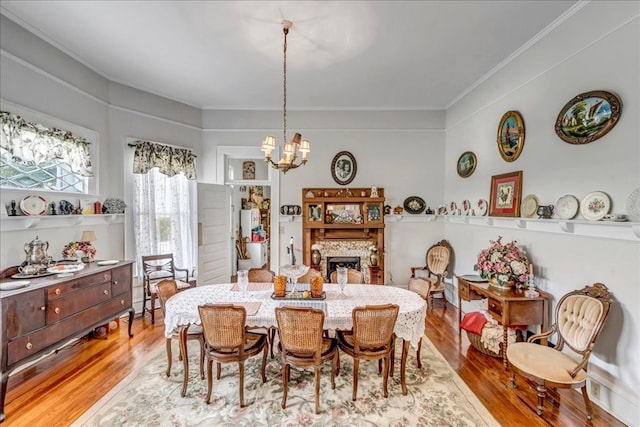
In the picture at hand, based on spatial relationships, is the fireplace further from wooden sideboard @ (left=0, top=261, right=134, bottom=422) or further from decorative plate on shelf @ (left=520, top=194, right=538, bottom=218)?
wooden sideboard @ (left=0, top=261, right=134, bottom=422)

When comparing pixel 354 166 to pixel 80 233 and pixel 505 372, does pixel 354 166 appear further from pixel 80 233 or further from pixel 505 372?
pixel 80 233

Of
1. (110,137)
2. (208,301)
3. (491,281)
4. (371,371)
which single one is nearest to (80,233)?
(110,137)

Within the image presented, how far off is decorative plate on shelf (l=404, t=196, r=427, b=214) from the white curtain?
3901 millimetres

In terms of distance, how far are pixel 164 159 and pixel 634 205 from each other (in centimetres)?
545

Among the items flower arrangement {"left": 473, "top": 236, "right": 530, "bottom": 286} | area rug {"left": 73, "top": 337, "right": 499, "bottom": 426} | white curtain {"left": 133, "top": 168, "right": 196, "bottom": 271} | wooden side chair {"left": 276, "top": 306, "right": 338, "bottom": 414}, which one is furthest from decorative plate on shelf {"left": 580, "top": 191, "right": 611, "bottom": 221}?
white curtain {"left": 133, "top": 168, "right": 196, "bottom": 271}

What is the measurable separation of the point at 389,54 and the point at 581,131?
82.4 inches

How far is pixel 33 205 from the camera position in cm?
289

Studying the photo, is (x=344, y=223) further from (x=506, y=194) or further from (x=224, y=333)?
(x=224, y=333)

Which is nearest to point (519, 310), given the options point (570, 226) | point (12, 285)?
point (570, 226)

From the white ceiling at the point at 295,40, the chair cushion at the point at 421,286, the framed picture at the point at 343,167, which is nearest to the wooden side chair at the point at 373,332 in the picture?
the chair cushion at the point at 421,286

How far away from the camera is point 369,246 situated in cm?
523

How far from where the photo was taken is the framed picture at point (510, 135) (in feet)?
10.9

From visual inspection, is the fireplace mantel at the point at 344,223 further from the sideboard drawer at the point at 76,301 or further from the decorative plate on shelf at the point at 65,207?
the decorative plate on shelf at the point at 65,207

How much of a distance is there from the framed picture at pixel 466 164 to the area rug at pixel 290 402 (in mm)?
2913
